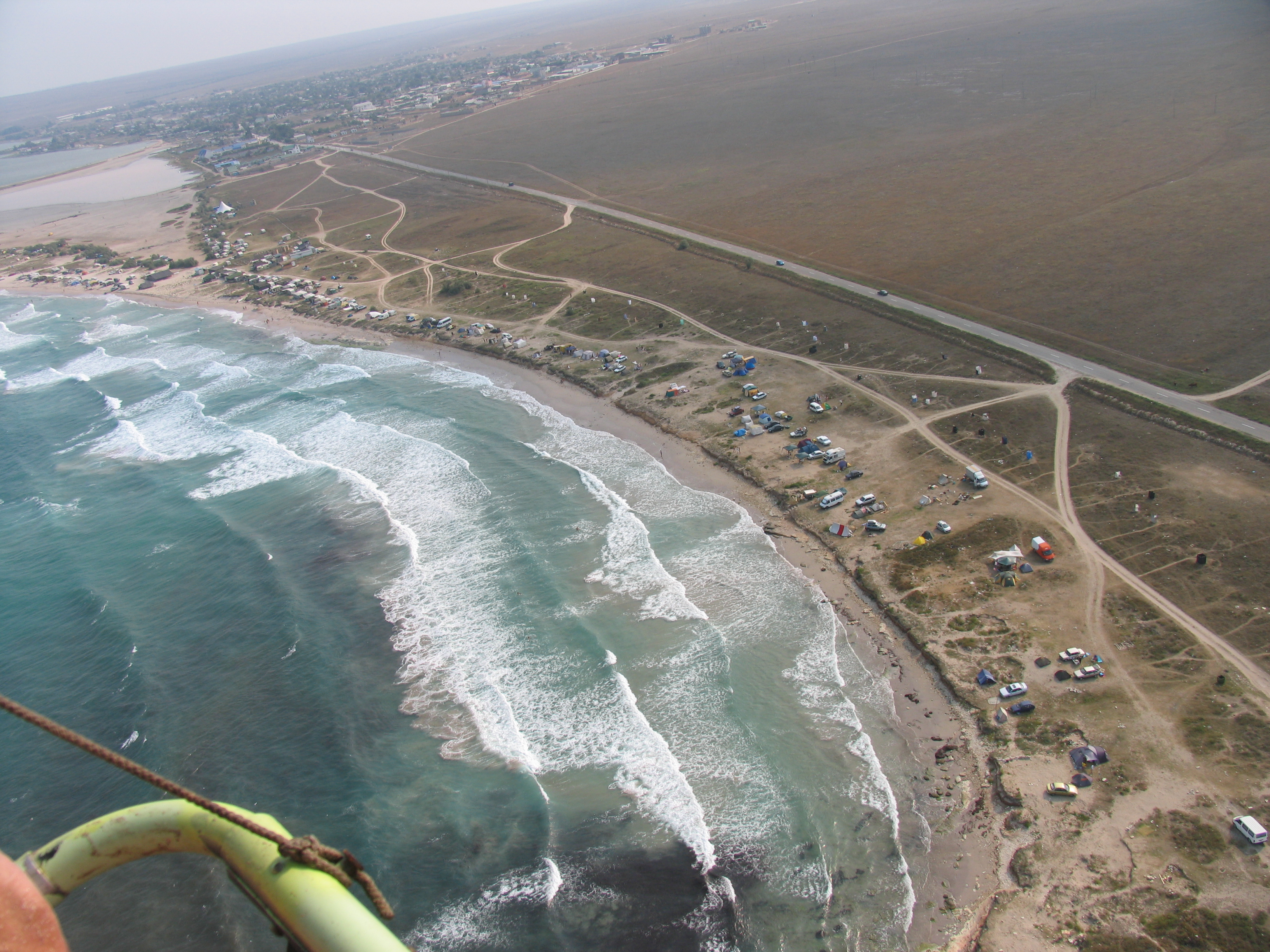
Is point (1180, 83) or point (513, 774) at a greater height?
point (1180, 83)

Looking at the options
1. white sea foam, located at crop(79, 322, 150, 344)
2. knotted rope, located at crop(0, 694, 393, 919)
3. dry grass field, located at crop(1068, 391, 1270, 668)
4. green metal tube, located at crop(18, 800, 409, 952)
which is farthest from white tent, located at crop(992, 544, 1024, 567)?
white sea foam, located at crop(79, 322, 150, 344)

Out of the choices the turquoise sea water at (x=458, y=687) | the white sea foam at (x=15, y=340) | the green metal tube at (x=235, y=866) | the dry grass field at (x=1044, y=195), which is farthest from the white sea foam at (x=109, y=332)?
the green metal tube at (x=235, y=866)

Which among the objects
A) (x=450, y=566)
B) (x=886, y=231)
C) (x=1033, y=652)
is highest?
(x=886, y=231)

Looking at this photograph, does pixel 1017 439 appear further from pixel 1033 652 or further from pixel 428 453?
pixel 428 453

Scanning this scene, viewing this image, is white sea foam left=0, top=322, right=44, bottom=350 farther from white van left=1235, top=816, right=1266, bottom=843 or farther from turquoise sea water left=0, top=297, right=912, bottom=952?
white van left=1235, top=816, right=1266, bottom=843

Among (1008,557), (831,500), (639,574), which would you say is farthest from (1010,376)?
(639,574)

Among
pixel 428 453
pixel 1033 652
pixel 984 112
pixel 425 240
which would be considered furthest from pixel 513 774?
pixel 984 112
